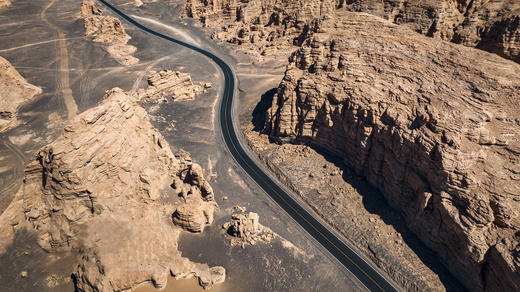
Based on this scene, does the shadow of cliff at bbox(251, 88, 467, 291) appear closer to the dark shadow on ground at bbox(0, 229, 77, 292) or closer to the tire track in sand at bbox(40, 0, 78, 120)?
the dark shadow on ground at bbox(0, 229, 77, 292)

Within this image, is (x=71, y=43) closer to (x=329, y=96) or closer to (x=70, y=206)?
(x=70, y=206)

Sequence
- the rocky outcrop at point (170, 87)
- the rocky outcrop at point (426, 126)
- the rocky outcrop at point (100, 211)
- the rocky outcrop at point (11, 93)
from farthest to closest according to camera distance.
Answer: the rocky outcrop at point (170, 87)
the rocky outcrop at point (11, 93)
the rocky outcrop at point (426, 126)
the rocky outcrop at point (100, 211)

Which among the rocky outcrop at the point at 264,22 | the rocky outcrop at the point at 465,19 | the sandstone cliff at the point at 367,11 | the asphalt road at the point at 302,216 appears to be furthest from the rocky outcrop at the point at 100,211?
the rocky outcrop at the point at 465,19

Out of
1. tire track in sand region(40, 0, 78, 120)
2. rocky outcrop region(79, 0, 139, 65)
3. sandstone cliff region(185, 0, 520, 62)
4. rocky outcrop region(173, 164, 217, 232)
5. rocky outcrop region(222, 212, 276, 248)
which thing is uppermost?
sandstone cliff region(185, 0, 520, 62)

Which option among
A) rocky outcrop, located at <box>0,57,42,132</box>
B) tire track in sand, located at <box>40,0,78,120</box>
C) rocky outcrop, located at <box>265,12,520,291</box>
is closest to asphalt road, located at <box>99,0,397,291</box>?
rocky outcrop, located at <box>265,12,520,291</box>

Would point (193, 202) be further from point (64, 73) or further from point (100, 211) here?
point (64, 73)

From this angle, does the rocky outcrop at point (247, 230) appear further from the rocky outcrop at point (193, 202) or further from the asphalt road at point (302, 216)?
the asphalt road at point (302, 216)
